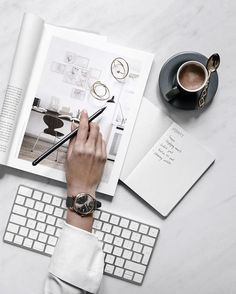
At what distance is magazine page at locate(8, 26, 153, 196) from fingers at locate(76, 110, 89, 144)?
0.04m

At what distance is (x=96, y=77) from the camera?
100 centimetres

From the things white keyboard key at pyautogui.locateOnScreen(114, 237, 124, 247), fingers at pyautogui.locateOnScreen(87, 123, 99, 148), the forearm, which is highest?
fingers at pyautogui.locateOnScreen(87, 123, 99, 148)

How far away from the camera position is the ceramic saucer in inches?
38.4

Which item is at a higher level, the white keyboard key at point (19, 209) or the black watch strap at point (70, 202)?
the black watch strap at point (70, 202)

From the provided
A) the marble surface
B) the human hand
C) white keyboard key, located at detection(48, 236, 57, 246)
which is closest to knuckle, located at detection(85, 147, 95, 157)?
the human hand

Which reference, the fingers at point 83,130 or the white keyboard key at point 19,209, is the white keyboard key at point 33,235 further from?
the fingers at point 83,130

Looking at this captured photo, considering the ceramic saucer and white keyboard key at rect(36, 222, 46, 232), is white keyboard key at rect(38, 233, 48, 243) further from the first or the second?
the ceramic saucer

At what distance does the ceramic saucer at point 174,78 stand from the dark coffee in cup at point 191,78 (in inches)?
1.1

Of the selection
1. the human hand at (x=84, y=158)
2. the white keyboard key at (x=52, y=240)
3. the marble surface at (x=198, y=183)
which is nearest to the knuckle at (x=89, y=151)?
the human hand at (x=84, y=158)

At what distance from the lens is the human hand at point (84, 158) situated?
38.0 inches

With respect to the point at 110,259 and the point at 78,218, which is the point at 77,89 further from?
the point at 110,259

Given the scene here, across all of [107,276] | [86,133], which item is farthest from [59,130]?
[107,276]

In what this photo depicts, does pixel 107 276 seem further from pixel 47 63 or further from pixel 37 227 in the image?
pixel 47 63

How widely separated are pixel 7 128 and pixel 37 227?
0.23 meters
